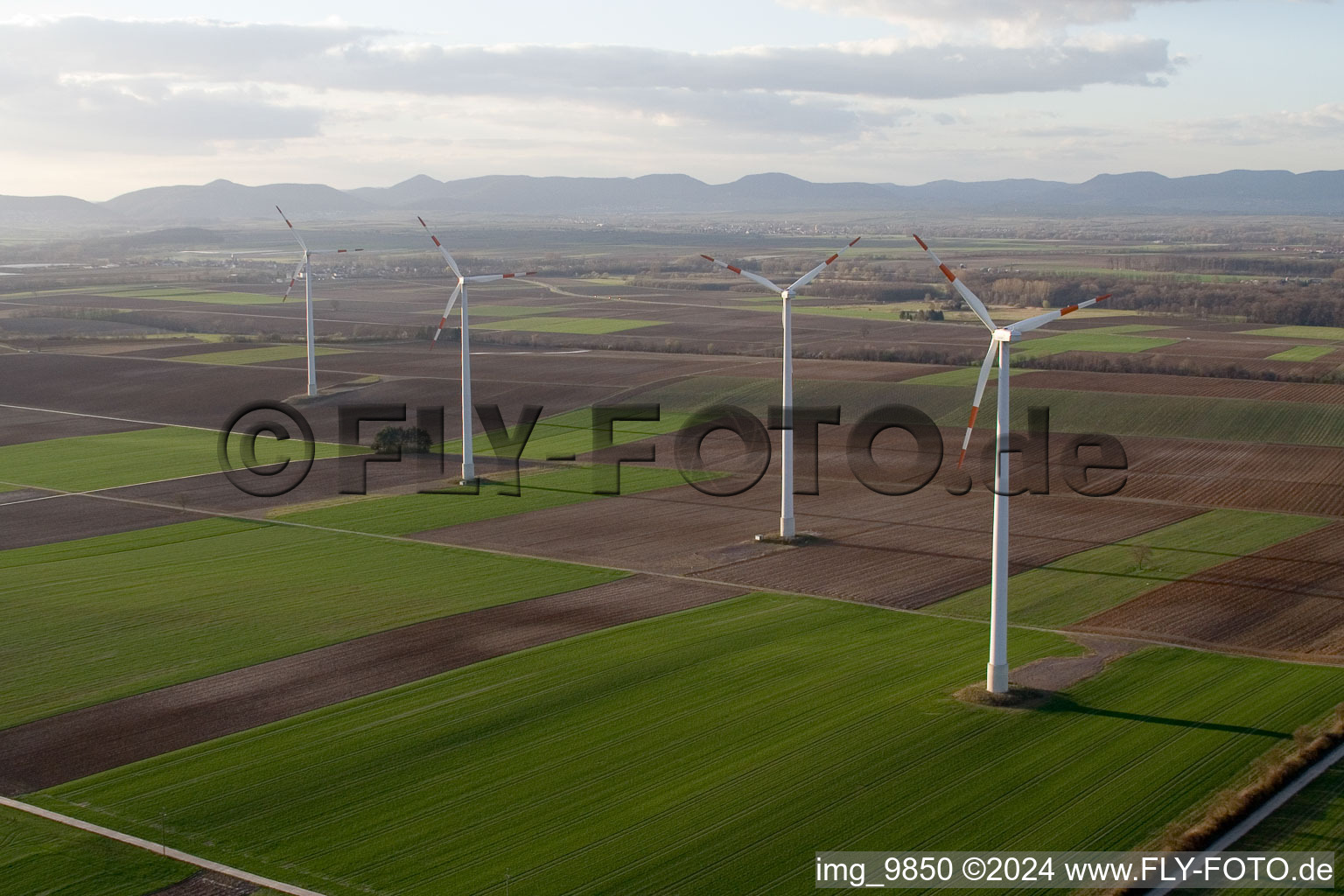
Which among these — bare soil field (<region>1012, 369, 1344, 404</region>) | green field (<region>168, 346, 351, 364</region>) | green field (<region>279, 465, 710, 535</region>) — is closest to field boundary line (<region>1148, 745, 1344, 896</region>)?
green field (<region>279, 465, 710, 535</region>)

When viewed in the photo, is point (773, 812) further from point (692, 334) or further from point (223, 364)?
point (692, 334)

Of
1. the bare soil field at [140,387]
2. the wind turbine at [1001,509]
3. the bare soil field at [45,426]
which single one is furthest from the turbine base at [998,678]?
the bare soil field at [45,426]

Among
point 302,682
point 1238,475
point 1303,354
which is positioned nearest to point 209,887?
point 302,682

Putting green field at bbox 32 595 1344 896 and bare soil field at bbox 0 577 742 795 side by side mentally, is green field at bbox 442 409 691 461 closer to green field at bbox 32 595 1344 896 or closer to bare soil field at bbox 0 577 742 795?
bare soil field at bbox 0 577 742 795

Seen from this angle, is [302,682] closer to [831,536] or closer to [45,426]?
[831,536]

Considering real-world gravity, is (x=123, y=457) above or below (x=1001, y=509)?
below

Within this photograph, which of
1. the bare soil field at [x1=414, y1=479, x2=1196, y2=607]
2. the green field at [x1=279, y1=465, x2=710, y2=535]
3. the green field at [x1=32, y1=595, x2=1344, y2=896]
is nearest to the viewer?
the green field at [x1=32, y1=595, x2=1344, y2=896]

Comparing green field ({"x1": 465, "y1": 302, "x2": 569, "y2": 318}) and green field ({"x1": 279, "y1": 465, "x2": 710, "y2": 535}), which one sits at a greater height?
green field ({"x1": 465, "y1": 302, "x2": 569, "y2": 318})
